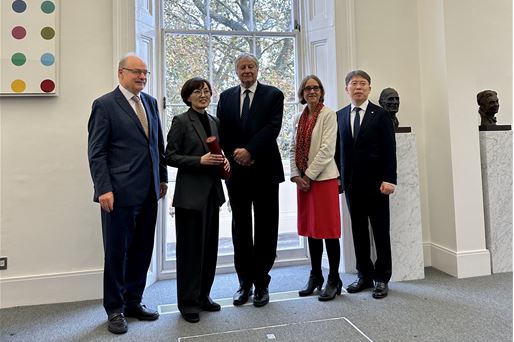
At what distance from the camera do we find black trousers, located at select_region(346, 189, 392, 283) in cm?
240

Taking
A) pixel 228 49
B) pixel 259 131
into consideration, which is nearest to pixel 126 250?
pixel 259 131

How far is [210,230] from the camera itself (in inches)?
82.0

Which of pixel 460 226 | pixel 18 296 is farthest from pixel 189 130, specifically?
pixel 460 226

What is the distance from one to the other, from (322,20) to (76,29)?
1.96m

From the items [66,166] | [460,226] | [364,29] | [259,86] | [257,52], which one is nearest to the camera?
[259,86]

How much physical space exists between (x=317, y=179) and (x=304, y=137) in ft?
0.96

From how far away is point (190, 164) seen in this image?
1.99 metres

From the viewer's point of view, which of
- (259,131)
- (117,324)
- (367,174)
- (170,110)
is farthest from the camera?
(170,110)

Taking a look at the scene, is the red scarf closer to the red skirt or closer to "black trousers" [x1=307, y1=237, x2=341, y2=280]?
the red skirt

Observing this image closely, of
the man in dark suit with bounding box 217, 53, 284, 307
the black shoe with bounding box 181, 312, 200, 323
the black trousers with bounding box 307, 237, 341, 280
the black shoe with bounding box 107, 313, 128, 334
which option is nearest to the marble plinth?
the black trousers with bounding box 307, 237, 341, 280

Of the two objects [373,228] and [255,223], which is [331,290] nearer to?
[373,228]

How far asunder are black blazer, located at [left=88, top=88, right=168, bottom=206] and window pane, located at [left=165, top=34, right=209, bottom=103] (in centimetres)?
105

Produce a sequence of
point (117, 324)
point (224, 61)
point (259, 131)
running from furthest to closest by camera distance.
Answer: point (224, 61), point (259, 131), point (117, 324)

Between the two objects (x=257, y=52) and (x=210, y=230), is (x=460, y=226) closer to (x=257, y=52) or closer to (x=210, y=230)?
(x=210, y=230)
